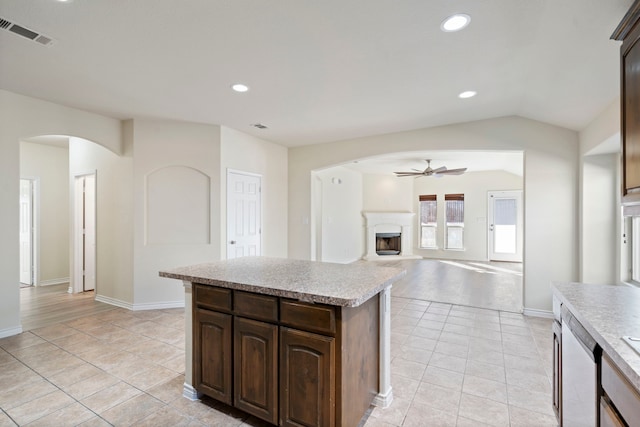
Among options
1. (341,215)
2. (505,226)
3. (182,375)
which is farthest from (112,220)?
(505,226)

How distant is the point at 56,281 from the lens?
580 cm

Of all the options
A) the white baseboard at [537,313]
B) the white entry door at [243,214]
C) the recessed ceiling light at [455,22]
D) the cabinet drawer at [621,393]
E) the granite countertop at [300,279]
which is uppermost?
the recessed ceiling light at [455,22]

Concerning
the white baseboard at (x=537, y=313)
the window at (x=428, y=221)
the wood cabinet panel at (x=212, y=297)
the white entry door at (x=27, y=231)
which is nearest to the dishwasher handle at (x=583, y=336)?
the wood cabinet panel at (x=212, y=297)

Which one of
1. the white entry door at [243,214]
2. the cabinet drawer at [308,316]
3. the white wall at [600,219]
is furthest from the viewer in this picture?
the white entry door at [243,214]

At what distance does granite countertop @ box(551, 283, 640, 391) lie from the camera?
1.01 metres

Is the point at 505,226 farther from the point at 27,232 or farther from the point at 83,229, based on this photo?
the point at 27,232

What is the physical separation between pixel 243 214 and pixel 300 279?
320 cm

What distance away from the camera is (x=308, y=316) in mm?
1689

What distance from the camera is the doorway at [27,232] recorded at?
5.56 m

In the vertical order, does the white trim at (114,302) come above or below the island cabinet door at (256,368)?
below

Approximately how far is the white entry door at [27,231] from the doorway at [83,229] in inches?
51.1

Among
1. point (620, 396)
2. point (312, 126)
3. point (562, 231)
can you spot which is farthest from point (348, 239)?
point (620, 396)

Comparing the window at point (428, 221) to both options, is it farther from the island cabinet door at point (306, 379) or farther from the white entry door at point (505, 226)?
the island cabinet door at point (306, 379)

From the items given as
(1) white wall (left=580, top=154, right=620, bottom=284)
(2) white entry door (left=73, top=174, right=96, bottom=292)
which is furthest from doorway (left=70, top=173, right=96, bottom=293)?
(1) white wall (left=580, top=154, right=620, bottom=284)
